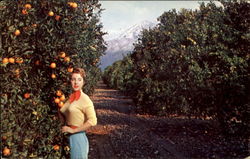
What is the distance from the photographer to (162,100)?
20.5 metres

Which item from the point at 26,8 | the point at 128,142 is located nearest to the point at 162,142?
the point at 128,142

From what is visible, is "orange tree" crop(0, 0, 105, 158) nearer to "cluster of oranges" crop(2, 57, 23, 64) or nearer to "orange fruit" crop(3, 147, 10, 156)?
"cluster of oranges" crop(2, 57, 23, 64)

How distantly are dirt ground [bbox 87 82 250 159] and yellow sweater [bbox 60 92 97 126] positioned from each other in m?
5.71

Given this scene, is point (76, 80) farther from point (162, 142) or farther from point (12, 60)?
point (162, 142)

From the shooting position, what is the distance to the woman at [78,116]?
4.94 metres

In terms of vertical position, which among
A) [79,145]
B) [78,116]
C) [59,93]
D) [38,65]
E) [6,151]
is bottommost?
[79,145]

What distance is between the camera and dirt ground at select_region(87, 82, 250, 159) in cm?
1062

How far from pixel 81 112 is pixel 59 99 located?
0.90m

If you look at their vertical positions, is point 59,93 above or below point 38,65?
below

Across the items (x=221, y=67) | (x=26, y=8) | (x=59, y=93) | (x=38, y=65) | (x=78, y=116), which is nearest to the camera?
(x=78, y=116)

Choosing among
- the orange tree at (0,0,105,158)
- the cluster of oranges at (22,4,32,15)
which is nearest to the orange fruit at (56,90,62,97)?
the orange tree at (0,0,105,158)

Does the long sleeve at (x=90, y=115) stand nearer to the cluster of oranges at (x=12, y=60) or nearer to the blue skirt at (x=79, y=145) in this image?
the blue skirt at (x=79, y=145)

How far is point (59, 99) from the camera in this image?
5.74m

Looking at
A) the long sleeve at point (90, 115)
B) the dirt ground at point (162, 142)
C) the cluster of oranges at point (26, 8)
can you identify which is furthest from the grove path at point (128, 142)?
the cluster of oranges at point (26, 8)
